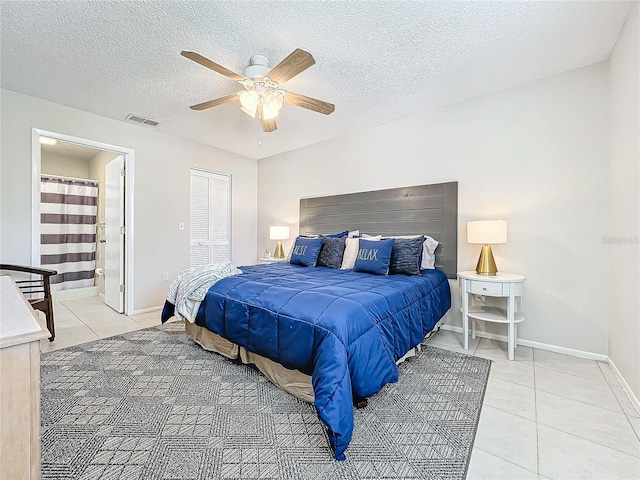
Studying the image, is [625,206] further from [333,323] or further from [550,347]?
[333,323]

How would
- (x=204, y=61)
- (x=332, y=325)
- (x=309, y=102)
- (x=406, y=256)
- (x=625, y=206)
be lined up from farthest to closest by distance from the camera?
(x=406, y=256), (x=309, y=102), (x=625, y=206), (x=204, y=61), (x=332, y=325)

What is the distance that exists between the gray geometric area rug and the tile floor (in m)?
0.11

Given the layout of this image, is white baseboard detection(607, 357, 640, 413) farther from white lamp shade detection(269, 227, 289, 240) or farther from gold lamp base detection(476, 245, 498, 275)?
white lamp shade detection(269, 227, 289, 240)

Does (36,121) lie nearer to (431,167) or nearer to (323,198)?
(323,198)

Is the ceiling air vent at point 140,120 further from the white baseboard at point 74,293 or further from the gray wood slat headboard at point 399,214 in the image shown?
the white baseboard at point 74,293

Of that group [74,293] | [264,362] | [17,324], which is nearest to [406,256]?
[264,362]

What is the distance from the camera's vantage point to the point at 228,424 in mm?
1613

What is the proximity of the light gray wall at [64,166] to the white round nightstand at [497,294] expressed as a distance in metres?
6.57

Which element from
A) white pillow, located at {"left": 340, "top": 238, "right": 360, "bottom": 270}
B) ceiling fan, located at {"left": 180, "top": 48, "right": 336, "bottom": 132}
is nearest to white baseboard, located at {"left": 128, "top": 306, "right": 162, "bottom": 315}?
white pillow, located at {"left": 340, "top": 238, "right": 360, "bottom": 270}

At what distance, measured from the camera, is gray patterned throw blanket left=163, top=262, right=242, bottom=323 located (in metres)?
2.52

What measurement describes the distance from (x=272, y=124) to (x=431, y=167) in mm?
1901

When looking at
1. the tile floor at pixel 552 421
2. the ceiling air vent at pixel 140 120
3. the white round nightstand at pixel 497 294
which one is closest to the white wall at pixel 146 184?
the ceiling air vent at pixel 140 120

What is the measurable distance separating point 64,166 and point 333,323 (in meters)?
6.09

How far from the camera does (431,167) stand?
3.41 meters
